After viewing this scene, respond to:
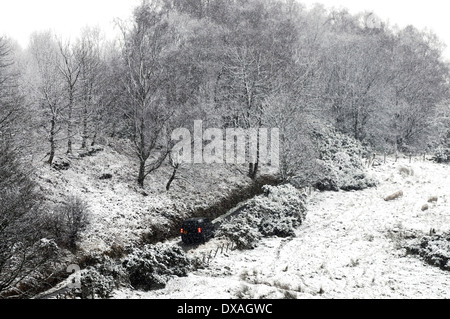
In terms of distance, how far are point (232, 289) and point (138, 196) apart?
1444cm

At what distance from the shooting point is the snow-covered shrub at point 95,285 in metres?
11.2

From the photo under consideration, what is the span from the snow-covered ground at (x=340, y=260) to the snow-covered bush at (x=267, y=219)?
2.43 feet

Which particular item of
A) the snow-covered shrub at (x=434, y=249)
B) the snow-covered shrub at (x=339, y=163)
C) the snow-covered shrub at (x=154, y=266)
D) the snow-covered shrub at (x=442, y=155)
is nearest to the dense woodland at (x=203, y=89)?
the snow-covered shrub at (x=339, y=163)

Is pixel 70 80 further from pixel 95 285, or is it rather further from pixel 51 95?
pixel 95 285

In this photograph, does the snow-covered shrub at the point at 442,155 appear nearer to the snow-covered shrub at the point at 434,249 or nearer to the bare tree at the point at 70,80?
the snow-covered shrub at the point at 434,249

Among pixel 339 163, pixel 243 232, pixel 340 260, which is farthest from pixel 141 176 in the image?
pixel 339 163

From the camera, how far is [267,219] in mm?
23125

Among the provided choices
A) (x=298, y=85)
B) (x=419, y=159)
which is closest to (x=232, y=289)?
(x=298, y=85)

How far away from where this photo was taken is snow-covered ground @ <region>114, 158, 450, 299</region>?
39.7ft

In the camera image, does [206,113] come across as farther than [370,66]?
No

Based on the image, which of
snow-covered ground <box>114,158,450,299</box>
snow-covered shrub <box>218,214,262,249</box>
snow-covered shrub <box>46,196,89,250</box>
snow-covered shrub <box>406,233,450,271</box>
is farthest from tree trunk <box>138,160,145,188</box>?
snow-covered shrub <box>406,233,450,271</box>

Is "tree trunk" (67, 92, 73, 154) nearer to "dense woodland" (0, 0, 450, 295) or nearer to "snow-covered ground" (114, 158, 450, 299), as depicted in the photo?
"dense woodland" (0, 0, 450, 295)

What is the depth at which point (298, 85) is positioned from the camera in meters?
37.8
